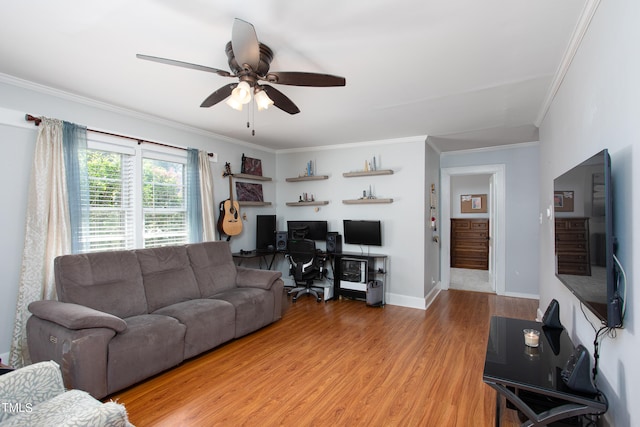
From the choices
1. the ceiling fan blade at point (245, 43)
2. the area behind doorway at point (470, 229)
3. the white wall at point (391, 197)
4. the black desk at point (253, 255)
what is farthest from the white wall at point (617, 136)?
the area behind doorway at point (470, 229)

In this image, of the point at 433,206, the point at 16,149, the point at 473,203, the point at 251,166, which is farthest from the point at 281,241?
the point at 473,203

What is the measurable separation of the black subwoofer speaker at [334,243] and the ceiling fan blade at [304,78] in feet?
10.7

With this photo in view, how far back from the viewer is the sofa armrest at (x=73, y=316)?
2.22 metres

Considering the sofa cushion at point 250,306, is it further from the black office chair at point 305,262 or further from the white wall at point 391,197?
the white wall at point 391,197

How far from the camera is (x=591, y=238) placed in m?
1.58

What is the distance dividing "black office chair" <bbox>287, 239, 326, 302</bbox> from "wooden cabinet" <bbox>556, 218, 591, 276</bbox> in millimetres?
3092

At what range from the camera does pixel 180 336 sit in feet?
9.07

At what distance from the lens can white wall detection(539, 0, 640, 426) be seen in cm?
127

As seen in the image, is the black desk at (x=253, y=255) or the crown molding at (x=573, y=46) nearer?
the crown molding at (x=573, y=46)

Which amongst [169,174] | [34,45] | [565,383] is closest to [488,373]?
[565,383]

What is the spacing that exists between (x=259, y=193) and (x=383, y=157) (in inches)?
86.3

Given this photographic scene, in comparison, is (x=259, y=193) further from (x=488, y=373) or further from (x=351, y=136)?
(x=488, y=373)

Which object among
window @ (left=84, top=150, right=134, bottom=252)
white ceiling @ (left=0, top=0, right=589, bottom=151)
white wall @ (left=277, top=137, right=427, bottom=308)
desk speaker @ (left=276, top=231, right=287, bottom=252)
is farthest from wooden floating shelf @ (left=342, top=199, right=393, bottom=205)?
window @ (left=84, top=150, right=134, bottom=252)

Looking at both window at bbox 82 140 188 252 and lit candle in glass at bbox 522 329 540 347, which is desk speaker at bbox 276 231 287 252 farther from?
lit candle in glass at bbox 522 329 540 347
